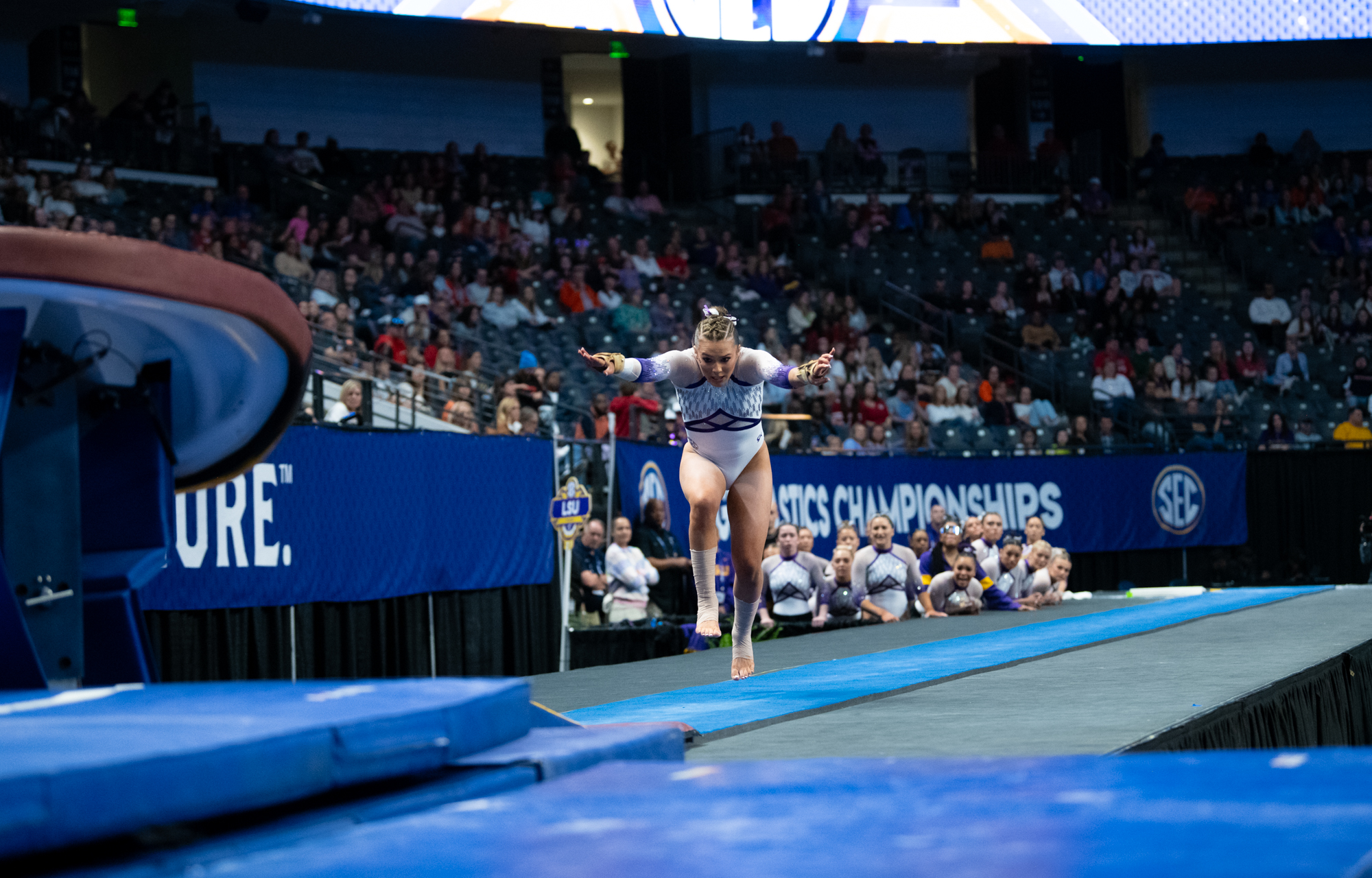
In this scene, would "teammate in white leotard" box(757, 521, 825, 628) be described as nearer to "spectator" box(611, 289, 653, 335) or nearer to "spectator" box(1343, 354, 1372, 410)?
"spectator" box(611, 289, 653, 335)

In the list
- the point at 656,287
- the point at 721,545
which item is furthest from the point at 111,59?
the point at 721,545

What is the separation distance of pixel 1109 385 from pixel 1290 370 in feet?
8.35

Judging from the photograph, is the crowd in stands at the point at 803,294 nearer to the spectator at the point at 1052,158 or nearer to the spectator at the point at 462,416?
the spectator at the point at 462,416

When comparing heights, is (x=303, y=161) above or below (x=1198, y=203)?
above

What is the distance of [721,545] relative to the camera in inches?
429

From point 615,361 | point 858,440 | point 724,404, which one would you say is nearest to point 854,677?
point 724,404

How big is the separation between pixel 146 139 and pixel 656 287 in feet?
20.0

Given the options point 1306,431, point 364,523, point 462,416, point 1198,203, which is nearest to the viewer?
point 364,523

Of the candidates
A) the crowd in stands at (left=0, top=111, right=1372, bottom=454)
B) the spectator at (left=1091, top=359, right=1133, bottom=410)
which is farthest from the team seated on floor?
the spectator at (left=1091, top=359, right=1133, bottom=410)

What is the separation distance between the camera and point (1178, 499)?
15586 millimetres

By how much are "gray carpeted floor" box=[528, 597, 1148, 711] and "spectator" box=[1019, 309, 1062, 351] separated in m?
7.20

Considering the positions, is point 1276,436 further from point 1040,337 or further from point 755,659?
point 755,659

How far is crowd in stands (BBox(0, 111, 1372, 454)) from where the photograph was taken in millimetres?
12594

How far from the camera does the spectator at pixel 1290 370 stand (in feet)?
56.3
